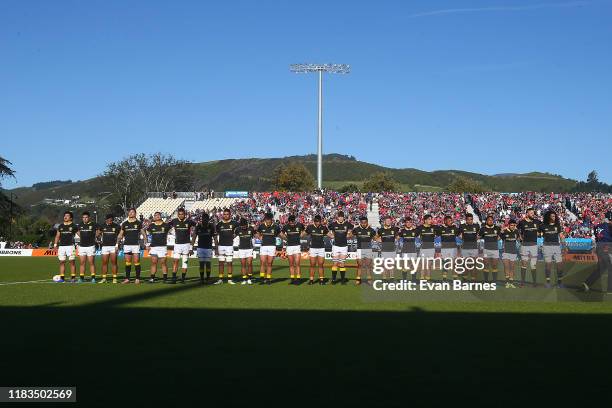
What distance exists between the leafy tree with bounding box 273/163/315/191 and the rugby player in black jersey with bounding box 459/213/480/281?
108092 millimetres

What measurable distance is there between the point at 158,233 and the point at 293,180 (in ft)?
358

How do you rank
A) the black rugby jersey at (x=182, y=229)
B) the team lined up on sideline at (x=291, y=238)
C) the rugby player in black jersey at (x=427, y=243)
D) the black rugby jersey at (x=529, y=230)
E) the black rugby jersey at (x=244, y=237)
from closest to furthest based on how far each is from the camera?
the rugby player in black jersey at (x=427, y=243) < the team lined up on sideline at (x=291, y=238) < the black rugby jersey at (x=529, y=230) < the black rugby jersey at (x=244, y=237) < the black rugby jersey at (x=182, y=229)

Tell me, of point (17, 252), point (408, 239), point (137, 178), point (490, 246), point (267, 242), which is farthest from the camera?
point (137, 178)

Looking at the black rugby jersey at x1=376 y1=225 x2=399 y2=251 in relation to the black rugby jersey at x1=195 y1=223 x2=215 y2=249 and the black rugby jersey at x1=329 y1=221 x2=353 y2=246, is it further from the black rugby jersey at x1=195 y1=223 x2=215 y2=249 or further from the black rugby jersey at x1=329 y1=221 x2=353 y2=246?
the black rugby jersey at x1=195 y1=223 x2=215 y2=249

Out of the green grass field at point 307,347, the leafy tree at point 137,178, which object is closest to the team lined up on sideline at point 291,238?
the green grass field at point 307,347

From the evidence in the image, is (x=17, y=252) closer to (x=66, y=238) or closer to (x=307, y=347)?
(x=66, y=238)

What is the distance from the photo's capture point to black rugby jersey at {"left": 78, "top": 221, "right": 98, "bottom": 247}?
2080 centimetres

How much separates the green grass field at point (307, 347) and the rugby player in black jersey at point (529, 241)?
259cm

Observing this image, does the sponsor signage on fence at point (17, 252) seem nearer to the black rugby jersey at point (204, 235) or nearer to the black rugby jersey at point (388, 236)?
the black rugby jersey at point (204, 235)

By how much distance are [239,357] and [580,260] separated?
12.3 metres

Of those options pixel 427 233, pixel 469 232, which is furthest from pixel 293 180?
pixel 469 232

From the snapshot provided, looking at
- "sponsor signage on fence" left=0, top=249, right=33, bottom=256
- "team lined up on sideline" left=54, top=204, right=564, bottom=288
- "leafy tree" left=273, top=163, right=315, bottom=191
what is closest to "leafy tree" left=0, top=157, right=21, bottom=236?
"sponsor signage on fence" left=0, top=249, right=33, bottom=256

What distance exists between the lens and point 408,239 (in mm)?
19797

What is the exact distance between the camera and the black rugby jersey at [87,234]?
20.8 meters
